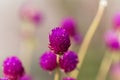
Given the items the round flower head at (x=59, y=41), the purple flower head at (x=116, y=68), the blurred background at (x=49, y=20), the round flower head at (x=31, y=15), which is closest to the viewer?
the round flower head at (x=59, y=41)

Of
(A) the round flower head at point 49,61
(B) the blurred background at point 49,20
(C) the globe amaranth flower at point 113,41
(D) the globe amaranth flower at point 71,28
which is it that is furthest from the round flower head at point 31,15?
(B) the blurred background at point 49,20

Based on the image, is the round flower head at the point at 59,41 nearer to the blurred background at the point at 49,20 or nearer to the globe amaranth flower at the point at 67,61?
the globe amaranth flower at the point at 67,61

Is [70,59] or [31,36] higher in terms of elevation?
[70,59]

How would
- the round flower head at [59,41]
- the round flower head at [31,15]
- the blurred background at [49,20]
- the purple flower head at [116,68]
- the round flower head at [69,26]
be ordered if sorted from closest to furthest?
the round flower head at [59,41] < the round flower head at [69,26] < the purple flower head at [116,68] < the round flower head at [31,15] < the blurred background at [49,20]

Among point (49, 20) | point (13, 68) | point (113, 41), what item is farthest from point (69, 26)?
point (49, 20)

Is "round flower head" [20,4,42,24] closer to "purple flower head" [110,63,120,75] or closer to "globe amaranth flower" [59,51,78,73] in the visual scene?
"purple flower head" [110,63,120,75]

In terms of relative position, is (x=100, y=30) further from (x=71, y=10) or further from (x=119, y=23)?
(x=119, y=23)

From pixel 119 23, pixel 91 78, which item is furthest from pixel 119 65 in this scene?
pixel 91 78
